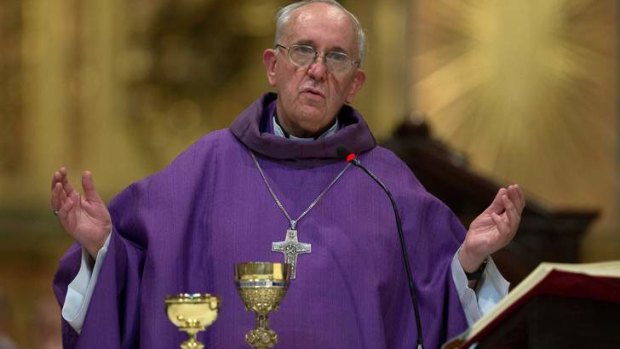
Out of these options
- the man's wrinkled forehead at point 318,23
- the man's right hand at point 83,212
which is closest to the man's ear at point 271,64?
the man's wrinkled forehead at point 318,23

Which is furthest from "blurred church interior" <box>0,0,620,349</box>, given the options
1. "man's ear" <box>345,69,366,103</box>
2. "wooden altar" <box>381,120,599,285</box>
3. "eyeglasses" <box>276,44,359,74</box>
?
"eyeglasses" <box>276,44,359,74</box>

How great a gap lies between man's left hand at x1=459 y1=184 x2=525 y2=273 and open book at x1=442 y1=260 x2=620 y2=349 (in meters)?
0.65

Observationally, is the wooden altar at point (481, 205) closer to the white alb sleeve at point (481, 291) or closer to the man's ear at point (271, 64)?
the man's ear at point (271, 64)

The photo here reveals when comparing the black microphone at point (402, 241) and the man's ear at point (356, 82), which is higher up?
the man's ear at point (356, 82)

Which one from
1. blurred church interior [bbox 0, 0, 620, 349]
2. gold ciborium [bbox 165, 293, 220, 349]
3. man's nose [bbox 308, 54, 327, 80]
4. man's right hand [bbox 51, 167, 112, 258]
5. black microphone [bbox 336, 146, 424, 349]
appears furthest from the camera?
blurred church interior [bbox 0, 0, 620, 349]

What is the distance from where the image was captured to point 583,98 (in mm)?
9094

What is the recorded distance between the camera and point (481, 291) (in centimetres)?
416

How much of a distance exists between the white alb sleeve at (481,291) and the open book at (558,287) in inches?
34.8

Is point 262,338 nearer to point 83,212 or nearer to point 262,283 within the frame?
point 262,283

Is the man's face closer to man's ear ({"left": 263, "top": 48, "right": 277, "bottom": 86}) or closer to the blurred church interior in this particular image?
man's ear ({"left": 263, "top": 48, "right": 277, "bottom": 86})

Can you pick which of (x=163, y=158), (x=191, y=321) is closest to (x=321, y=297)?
(x=191, y=321)

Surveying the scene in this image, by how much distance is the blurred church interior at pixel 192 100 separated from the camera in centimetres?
891

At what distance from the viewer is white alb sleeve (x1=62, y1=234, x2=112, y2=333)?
13.1 feet

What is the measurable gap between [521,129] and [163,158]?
2.39 metres
